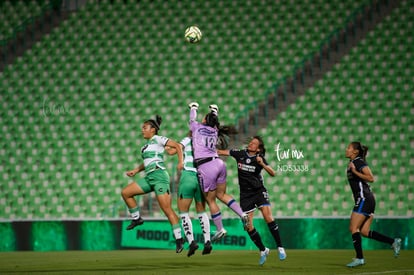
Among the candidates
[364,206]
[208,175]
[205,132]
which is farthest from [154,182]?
[364,206]

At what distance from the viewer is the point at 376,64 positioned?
20297mm

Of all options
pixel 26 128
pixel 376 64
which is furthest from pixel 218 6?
Result: pixel 26 128

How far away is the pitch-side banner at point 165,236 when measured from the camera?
17.5 m

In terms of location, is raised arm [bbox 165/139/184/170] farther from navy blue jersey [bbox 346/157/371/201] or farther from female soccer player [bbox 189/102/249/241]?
navy blue jersey [bbox 346/157/371/201]

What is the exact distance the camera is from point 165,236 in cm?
1750

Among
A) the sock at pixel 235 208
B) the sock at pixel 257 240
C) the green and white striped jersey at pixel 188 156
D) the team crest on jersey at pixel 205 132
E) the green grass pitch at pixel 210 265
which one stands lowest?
the green grass pitch at pixel 210 265

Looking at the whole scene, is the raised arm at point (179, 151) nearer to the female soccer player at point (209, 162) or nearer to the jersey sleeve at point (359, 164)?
the female soccer player at point (209, 162)

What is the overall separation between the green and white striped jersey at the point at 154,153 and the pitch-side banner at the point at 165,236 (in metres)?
5.99

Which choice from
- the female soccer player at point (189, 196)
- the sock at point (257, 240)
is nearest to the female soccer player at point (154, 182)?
the female soccer player at point (189, 196)

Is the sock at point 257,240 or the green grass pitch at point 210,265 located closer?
the green grass pitch at point 210,265

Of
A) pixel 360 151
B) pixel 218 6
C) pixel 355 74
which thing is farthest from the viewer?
pixel 218 6

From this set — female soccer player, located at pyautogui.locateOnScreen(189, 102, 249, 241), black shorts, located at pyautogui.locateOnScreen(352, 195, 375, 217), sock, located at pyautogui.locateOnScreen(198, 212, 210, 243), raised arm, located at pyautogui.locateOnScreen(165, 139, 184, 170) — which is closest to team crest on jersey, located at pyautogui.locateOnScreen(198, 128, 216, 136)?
female soccer player, located at pyautogui.locateOnScreen(189, 102, 249, 241)

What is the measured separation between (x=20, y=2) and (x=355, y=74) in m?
10.3

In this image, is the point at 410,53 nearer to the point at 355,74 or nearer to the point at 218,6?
the point at 355,74
